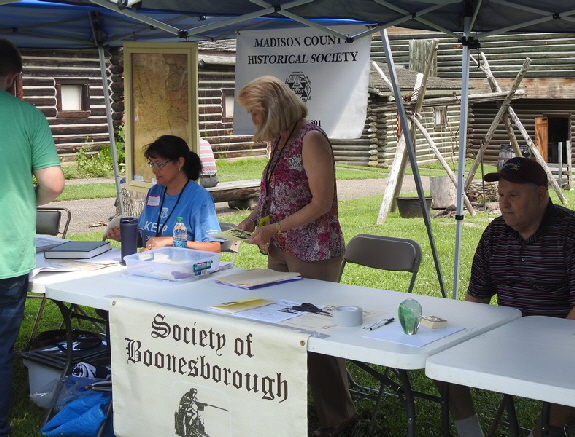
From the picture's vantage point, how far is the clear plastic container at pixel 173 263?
362 centimetres

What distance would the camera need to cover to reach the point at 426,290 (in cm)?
706

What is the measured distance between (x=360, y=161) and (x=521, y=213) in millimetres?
16082

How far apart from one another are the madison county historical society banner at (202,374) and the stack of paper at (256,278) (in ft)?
1.70

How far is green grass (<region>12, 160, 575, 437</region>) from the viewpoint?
404 centimetres

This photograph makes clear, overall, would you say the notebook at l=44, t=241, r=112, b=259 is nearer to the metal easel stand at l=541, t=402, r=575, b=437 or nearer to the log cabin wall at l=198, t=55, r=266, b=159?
the metal easel stand at l=541, t=402, r=575, b=437

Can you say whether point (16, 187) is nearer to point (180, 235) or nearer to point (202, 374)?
point (180, 235)

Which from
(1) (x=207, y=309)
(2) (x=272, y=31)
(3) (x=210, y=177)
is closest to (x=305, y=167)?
(1) (x=207, y=309)

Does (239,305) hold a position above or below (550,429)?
above

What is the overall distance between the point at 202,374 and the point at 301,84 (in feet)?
9.19

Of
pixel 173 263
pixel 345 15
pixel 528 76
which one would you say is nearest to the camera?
pixel 173 263

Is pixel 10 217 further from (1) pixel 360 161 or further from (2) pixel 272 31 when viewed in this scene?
(1) pixel 360 161

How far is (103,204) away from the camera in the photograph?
12375mm

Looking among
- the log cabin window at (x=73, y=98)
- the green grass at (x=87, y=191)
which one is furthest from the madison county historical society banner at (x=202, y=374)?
the log cabin window at (x=73, y=98)

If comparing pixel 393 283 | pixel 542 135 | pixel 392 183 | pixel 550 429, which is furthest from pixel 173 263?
pixel 542 135
